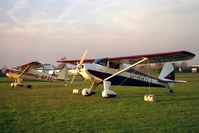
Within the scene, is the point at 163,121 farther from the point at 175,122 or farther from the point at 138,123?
the point at 138,123

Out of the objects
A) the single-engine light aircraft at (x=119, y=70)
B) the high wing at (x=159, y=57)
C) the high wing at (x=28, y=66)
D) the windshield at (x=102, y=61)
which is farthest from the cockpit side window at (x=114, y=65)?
the high wing at (x=28, y=66)

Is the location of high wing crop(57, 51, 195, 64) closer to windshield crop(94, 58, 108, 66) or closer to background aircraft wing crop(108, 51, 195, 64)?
background aircraft wing crop(108, 51, 195, 64)

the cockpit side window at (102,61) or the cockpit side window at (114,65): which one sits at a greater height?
the cockpit side window at (102,61)

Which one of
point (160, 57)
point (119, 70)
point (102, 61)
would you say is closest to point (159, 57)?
point (160, 57)

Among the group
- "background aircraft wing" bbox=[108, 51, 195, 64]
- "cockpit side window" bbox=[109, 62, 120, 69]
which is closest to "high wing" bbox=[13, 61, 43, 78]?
"cockpit side window" bbox=[109, 62, 120, 69]

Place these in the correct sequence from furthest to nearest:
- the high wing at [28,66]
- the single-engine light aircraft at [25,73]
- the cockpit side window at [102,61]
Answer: the single-engine light aircraft at [25,73], the high wing at [28,66], the cockpit side window at [102,61]

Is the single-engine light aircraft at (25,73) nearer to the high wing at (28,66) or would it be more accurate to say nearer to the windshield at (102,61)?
the high wing at (28,66)

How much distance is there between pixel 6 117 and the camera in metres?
8.03

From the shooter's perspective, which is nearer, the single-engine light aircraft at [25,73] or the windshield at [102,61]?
the windshield at [102,61]

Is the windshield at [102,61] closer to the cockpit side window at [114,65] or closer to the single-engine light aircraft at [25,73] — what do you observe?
the cockpit side window at [114,65]

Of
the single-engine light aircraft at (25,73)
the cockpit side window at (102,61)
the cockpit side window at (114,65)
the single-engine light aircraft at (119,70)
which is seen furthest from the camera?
the single-engine light aircraft at (25,73)

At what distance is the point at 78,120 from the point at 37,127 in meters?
1.36

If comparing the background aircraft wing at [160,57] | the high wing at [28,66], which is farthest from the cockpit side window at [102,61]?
the high wing at [28,66]

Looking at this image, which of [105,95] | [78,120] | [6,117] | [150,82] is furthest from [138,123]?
[150,82]
